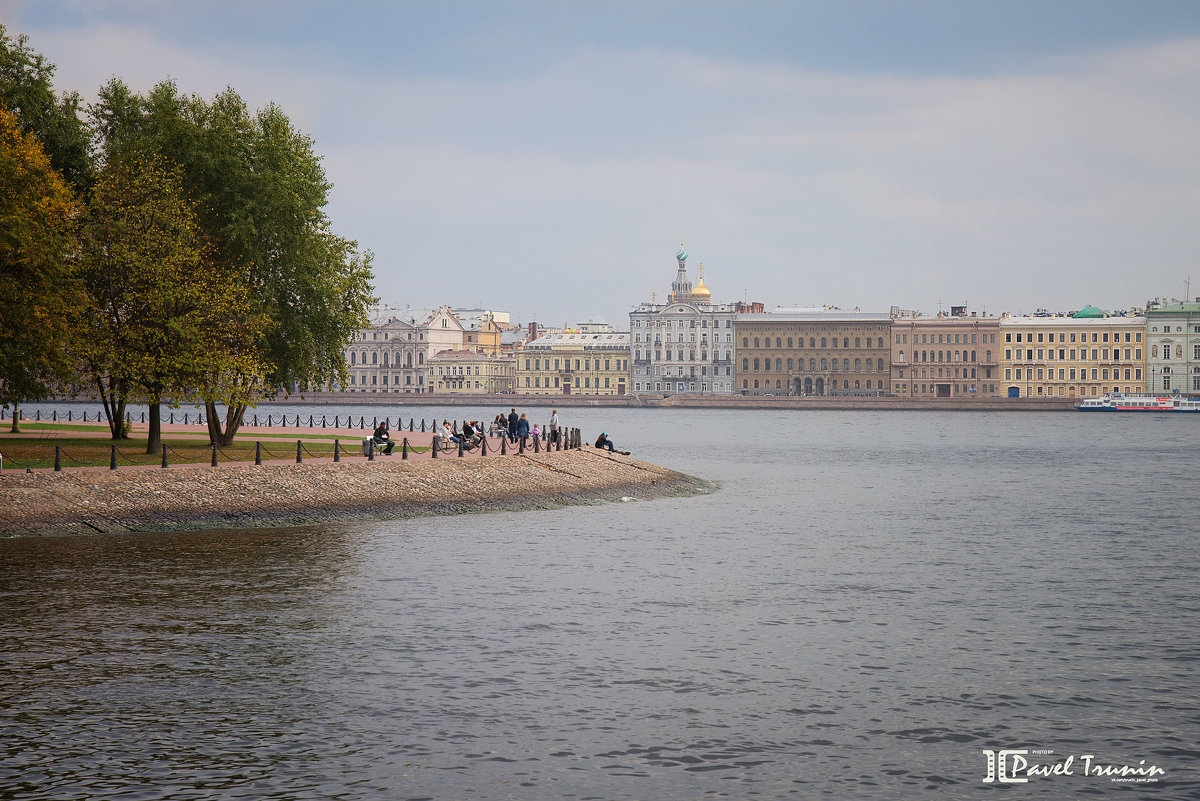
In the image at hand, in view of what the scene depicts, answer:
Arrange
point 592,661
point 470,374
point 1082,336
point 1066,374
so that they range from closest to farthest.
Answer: point 592,661
point 1082,336
point 1066,374
point 470,374

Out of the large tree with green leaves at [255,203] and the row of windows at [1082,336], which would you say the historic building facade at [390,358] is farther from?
the large tree with green leaves at [255,203]

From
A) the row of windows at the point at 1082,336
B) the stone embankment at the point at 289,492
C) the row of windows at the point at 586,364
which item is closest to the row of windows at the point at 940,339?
the row of windows at the point at 1082,336

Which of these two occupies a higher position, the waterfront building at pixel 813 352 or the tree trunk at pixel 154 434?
the waterfront building at pixel 813 352

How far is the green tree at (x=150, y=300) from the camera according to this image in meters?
32.0

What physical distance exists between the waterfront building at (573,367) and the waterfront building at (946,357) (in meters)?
35.1

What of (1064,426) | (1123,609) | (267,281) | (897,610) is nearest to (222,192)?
(267,281)

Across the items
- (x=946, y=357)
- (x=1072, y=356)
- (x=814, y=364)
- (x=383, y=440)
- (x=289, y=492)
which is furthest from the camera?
(x=814, y=364)

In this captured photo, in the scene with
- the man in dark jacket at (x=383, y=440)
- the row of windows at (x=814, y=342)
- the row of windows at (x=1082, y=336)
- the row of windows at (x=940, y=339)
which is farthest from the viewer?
the row of windows at (x=814, y=342)

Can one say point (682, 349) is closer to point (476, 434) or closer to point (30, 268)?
point (476, 434)

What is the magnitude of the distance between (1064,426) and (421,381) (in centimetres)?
8963

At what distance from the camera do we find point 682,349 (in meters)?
164

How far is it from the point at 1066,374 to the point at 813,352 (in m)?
30.1

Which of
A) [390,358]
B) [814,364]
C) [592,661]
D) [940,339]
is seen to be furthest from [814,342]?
[592,661]

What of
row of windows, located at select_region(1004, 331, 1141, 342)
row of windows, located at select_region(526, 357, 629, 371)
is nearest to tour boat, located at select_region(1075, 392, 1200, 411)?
row of windows, located at select_region(1004, 331, 1141, 342)
